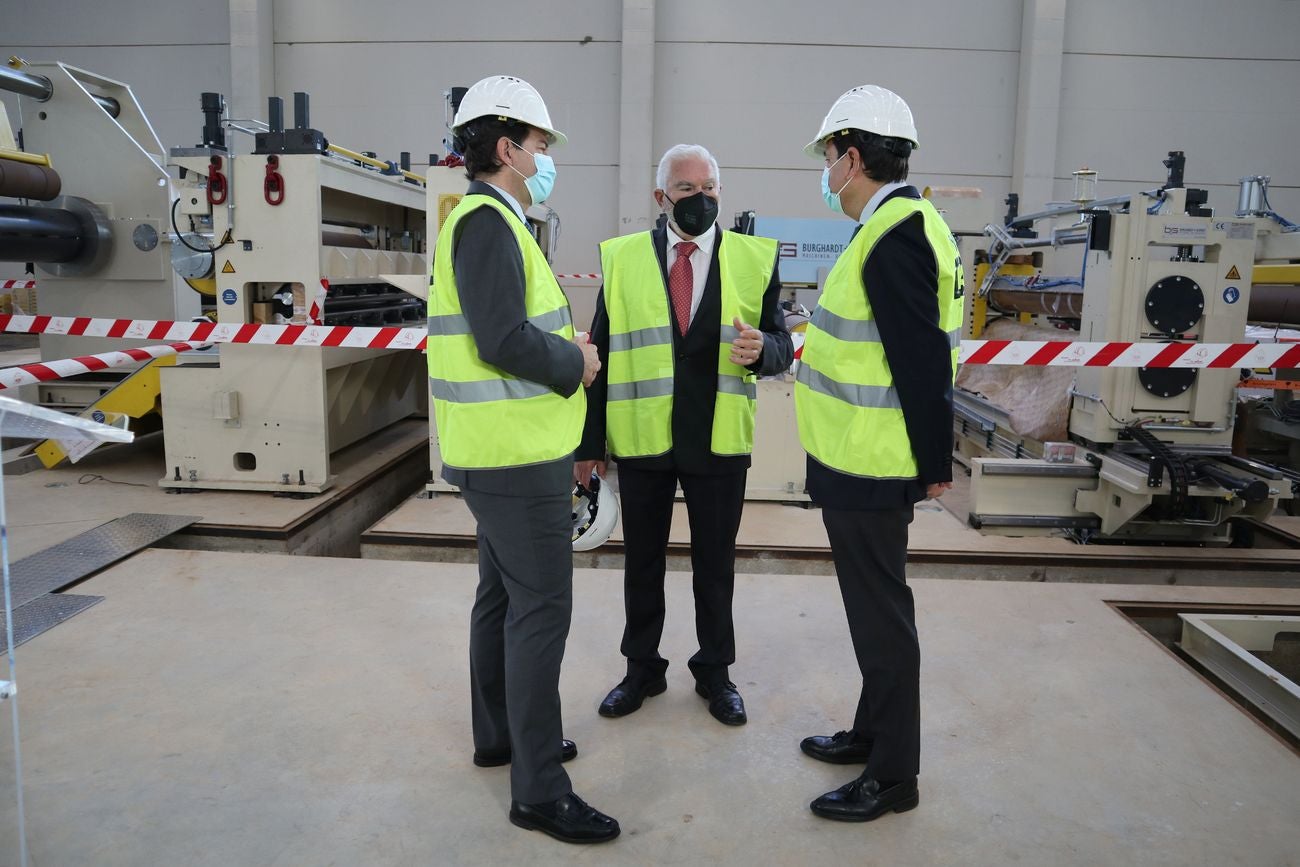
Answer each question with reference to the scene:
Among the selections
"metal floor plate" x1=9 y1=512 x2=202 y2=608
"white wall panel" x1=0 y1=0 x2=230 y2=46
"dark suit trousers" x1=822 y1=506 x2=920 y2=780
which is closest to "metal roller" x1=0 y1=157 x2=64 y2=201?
"metal floor plate" x1=9 y1=512 x2=202 y2=608

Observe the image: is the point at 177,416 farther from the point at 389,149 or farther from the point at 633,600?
the point at 389,149

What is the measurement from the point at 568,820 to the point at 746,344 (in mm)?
1173

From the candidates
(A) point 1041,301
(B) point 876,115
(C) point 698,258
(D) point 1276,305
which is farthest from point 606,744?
(D) point 1276,305

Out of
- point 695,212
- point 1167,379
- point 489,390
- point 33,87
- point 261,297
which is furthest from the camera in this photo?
point 33,87

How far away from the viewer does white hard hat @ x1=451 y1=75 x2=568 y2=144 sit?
191 centimetres

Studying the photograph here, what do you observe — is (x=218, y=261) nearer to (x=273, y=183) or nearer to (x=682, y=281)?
(x=273, y=183)

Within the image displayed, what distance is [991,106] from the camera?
977 cm

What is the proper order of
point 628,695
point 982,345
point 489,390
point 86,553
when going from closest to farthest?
point 489,390, point 628,695, point 86,553, point 982,345

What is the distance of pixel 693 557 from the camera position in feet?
8.48

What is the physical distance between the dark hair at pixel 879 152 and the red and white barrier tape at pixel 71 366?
10.7ft

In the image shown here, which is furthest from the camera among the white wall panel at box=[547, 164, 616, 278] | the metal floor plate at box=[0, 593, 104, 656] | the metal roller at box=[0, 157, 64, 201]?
the white wall panel at box=[547, 164, 616, 278]

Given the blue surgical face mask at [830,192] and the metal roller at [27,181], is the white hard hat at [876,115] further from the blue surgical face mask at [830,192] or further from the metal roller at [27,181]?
the metal roller at [27,181]

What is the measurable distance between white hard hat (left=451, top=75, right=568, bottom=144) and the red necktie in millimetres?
654

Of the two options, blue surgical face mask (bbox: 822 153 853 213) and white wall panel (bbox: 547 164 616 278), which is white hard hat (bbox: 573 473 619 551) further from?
white wall panel (bbox: 547 164 616 278)
